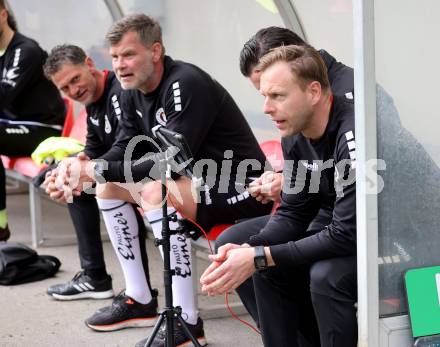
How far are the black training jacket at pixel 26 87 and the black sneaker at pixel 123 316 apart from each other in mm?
2386

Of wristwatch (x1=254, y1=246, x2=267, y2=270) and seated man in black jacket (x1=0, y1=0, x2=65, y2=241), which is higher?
seated man in black jacket (x1=0, y1=0, x2=65, y2=241)

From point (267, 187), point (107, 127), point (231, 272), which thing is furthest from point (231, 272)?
point (107, 127)

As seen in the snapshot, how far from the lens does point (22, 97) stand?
613 cm

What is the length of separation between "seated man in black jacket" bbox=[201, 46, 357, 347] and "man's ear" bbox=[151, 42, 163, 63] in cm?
112

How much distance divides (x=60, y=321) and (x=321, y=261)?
6.48ft

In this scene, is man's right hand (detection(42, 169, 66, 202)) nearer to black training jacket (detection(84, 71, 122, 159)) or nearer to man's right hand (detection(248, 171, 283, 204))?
black training jacket (detection(84, 71, 122, 159))

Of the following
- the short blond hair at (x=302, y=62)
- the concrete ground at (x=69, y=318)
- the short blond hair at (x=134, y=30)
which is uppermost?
the short blond hair at (x=134, y=30)

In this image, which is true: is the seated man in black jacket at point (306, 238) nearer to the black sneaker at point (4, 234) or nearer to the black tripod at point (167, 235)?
the black tripod at point (167, 235)

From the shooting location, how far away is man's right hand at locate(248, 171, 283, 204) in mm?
3598

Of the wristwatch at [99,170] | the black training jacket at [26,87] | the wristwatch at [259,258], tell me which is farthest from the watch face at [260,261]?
the black training jacket at [26,87]

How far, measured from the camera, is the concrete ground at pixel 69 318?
157 inches

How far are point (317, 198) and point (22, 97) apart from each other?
3557mm

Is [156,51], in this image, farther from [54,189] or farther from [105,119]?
[54,189]

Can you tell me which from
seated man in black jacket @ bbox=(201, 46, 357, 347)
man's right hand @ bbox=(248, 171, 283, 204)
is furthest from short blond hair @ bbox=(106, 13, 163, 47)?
seated man in black jacket @ bbox=(201, 46, 357, 347)
